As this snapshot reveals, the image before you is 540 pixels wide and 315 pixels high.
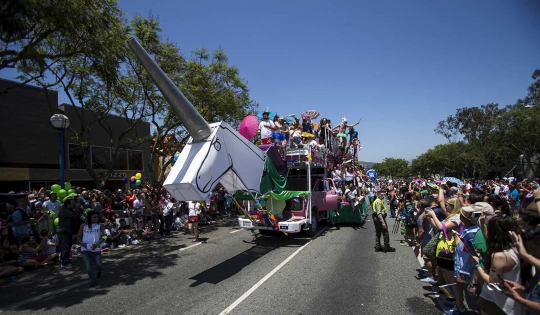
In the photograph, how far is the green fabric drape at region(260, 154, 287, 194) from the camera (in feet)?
27.7

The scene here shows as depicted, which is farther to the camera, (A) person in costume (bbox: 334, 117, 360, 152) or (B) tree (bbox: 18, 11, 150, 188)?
(A) person in costume (bbox: 334, 117, 360, 152)

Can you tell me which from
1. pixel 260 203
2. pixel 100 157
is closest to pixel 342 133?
pixel 260 203

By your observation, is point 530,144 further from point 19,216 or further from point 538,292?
point 19,216

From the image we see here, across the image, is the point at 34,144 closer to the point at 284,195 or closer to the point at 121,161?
the point at 121,161


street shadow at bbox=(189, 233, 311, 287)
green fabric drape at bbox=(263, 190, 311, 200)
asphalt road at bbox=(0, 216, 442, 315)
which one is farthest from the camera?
green fabric drape at bbox=(263, 190, 311, 200)

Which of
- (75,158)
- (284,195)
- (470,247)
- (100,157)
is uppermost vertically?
(100,157)

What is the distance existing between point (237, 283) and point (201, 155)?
2.57 metres

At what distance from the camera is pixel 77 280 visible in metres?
6.25

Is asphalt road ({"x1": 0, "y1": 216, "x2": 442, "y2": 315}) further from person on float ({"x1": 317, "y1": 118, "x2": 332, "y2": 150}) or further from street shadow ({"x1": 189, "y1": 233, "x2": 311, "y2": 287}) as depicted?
person on float ({"x1": 317, "y1": 118, "x2": 332, "y2": 150})

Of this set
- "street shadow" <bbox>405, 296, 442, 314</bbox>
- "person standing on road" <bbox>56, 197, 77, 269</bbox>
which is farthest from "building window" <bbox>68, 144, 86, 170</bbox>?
"street shadow" <bbox>405, 296, 442, 314</bbox>

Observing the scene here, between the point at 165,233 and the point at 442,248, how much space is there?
9743 millimetres

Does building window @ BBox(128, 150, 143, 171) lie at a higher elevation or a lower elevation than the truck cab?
→ higher

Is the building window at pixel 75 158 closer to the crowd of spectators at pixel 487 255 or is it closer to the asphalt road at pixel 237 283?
the asphalt road at pixel 237 283

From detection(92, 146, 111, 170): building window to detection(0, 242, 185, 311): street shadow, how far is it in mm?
12795
